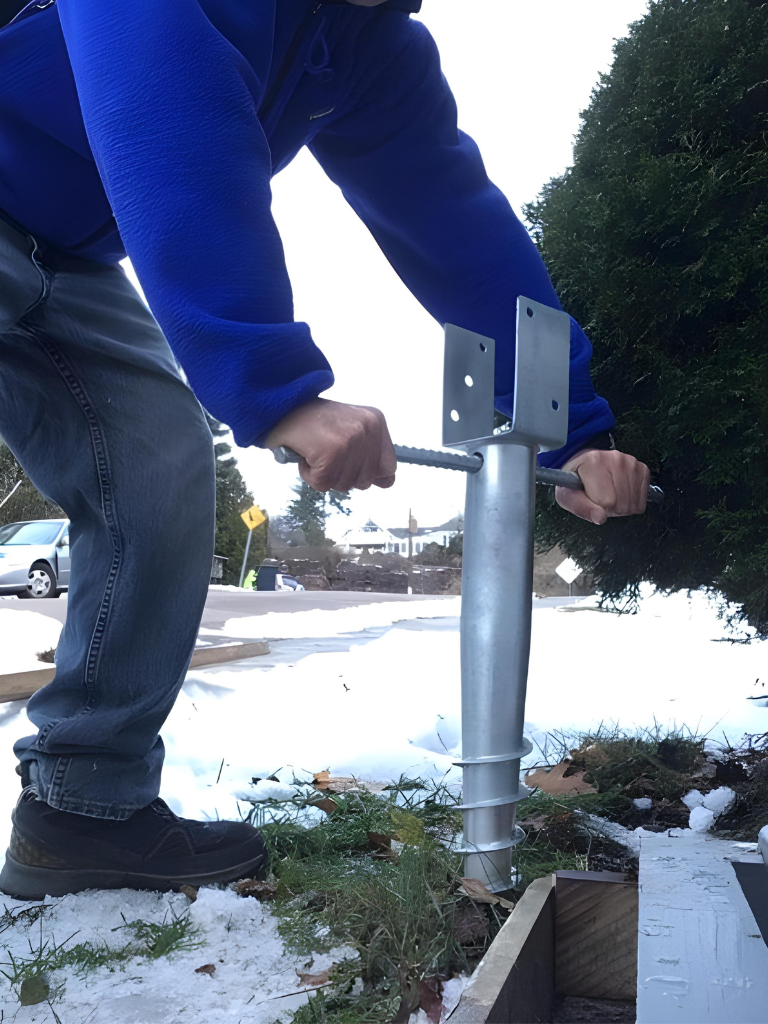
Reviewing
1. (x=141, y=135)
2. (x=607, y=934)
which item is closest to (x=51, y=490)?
(x=141, y=135)

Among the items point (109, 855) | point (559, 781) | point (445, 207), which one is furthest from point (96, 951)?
point (445, 207)

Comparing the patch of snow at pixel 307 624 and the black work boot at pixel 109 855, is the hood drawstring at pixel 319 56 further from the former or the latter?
the patch of snow at pixel 307 624

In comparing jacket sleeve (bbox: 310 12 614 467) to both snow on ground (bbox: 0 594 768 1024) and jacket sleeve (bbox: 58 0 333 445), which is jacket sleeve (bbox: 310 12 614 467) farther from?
snow on ground (bbox: 0 594 768 1024)

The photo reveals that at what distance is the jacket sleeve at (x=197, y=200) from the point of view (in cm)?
97

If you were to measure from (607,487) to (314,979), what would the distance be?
91 cm

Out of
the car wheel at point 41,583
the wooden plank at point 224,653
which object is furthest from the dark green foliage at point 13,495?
the wooden plank at point 224,653

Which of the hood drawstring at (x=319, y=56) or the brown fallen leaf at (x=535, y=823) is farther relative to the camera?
the brown fallen leaf at (x=535, y=823)

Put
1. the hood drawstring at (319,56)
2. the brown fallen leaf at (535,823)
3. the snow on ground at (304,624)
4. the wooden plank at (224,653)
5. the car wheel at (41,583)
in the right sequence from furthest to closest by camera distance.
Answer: the car wheel at (41,583) < the snow on ground at (304,624) < the wooden plank at (224,653) < the brown fallen leaf at (535,823) < the hood drawstring at (319,56)

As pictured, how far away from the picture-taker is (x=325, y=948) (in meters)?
1.18

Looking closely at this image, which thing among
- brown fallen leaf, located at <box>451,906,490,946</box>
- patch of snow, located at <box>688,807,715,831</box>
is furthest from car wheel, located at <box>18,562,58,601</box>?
brown fallen leaf, located at <box>451,906,490,946</box>

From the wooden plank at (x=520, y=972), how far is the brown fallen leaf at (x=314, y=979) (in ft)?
0.84

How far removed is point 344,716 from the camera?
2764 millimetres

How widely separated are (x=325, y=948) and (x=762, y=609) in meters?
1.53

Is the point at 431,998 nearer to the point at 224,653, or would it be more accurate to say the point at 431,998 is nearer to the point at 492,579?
the point at 492,579
